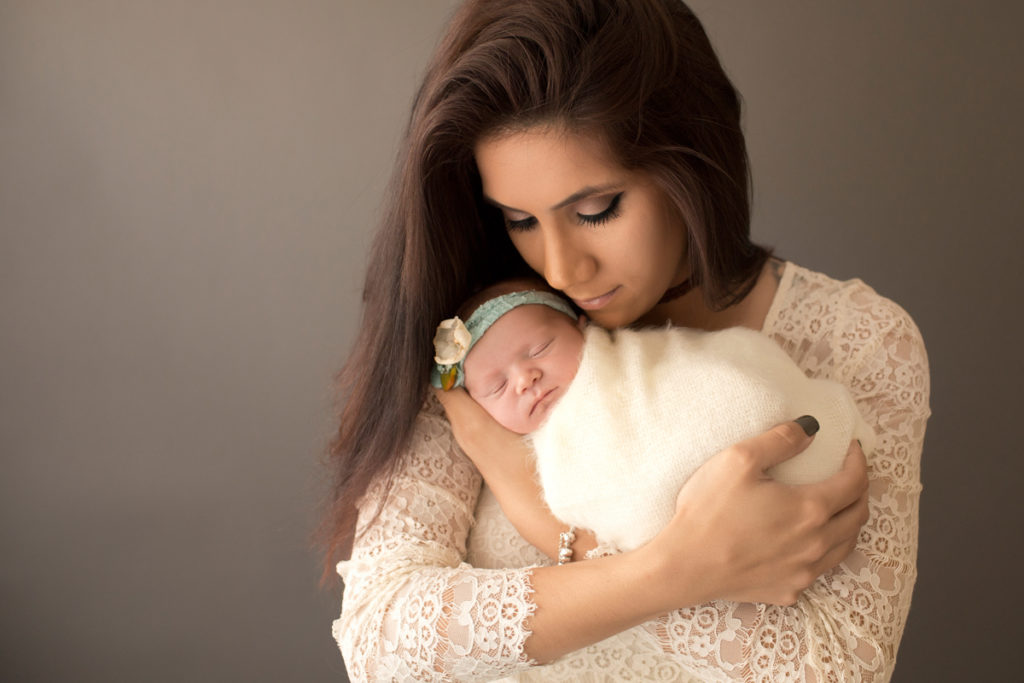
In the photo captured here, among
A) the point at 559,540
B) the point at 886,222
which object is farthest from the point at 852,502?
the point at 886,222

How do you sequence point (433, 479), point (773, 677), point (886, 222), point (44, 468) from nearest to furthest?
point (773, 677)
point (433, 479)
point (886, 222)
point (44, 468)

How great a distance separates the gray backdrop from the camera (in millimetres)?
2449

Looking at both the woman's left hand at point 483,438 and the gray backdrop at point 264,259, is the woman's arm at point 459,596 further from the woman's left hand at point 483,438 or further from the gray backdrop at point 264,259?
the gray backdrop at point 264,259

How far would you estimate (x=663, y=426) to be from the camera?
53.7 inches

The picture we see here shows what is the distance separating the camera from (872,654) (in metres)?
1.30

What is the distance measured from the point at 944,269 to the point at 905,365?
114 cm

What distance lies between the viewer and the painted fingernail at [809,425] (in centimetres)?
134

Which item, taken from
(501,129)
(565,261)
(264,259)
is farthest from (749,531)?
(264,259)

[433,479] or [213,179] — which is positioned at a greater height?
[213,179]

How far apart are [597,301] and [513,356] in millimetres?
198

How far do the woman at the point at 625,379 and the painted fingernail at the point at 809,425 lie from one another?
0.02 metres

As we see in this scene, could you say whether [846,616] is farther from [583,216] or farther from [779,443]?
[583,216]

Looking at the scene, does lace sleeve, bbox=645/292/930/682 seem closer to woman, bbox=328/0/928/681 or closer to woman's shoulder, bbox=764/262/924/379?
woman, bbox=328/0/928/681

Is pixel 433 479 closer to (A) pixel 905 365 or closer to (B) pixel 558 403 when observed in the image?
(B) pixel 558 403
